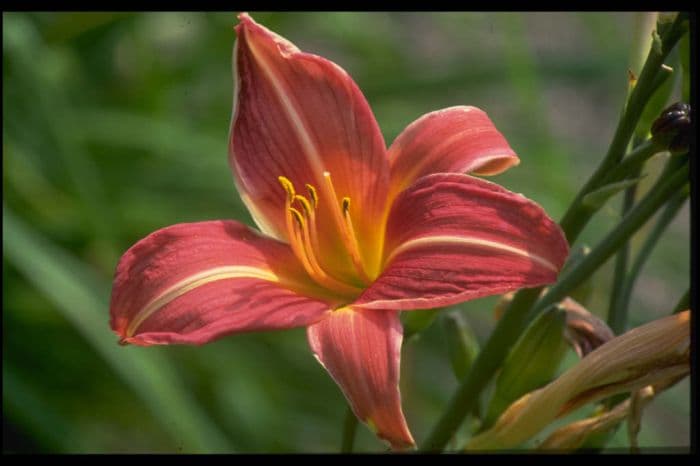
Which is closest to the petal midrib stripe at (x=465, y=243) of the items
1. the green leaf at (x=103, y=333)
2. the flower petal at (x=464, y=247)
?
the flower petal at (x=464, y=247)

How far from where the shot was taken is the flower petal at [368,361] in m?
0.41

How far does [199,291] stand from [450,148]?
131mm

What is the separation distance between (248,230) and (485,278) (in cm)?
14

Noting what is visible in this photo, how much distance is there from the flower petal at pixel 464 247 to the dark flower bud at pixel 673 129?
0.08 meters

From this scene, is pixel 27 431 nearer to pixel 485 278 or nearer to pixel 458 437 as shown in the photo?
pixel 458 437

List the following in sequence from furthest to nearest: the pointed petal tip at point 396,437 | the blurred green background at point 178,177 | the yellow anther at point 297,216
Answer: the blurred green background at point 178,177
the yellow anther at point 297,216
the pointed petal tip at point 396,437

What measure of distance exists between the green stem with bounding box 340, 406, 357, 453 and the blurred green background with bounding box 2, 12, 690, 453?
2.31ft

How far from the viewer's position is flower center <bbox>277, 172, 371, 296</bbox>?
1.66ft

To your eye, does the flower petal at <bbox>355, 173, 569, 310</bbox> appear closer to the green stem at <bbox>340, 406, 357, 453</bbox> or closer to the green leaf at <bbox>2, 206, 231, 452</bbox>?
the green stem at <bbox>340, 406, 357, 453</bbox>

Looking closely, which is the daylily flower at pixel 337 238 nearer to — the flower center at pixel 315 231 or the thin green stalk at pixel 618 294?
the flower center at pixel 315 231

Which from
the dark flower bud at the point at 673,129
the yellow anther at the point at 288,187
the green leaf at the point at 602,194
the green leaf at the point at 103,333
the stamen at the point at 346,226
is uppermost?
the dark flower bud at the point at 673,129

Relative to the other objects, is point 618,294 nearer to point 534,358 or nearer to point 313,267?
point 534,358

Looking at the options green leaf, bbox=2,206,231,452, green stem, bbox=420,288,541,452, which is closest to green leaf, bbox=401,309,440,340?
green stem, bbox=420,288,541,452
